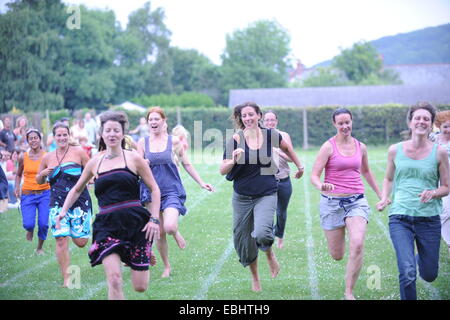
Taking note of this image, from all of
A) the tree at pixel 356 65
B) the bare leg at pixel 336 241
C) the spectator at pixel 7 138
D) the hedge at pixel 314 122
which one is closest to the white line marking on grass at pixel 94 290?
the bare leg at pixel 336 241

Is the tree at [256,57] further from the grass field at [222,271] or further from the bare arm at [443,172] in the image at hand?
the bare arm at [443,172]

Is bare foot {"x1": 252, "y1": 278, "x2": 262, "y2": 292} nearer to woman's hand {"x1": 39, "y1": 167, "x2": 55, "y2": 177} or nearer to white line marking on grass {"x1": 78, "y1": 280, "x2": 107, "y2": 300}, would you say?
white line marking on grass {"x1": 78, "y1": 280, "x2": 107, "y2": 300}

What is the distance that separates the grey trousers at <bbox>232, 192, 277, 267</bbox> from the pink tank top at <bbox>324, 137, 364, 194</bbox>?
766 mm

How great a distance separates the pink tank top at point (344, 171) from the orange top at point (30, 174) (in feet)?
16.0

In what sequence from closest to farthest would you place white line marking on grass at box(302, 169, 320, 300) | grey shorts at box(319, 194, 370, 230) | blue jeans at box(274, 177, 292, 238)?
grey shorts at box(319, 194, 370, 230), white line marking on grass at box(302, 169, 320, 300), blue jeans at box(274, 177, 292, 238)

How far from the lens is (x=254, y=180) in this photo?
719 cm

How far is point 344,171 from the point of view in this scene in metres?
7.03

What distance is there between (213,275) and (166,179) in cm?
153

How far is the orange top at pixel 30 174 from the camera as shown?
376 inches

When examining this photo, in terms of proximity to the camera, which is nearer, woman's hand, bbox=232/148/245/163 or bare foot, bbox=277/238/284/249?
woman's hand, bbox=232/148/245/163

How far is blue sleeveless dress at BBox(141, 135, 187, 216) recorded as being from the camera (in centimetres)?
803

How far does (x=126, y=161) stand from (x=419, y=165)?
9.85 feet

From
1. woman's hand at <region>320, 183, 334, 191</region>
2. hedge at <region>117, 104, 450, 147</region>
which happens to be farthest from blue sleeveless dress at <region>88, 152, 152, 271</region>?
hedge at <region>117, 104, 450, 147</region>
